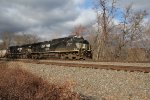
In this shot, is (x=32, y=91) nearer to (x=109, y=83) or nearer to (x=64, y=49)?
(x=109, y=83)

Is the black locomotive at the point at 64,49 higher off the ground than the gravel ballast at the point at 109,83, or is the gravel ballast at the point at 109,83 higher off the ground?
the black locomotive at the point at 64,49

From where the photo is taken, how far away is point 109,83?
10.9 metres

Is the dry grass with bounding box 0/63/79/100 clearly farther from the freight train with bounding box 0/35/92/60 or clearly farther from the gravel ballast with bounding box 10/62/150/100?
the freight train with bounding box 0/35/92/60

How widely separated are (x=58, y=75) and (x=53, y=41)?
17.4 meters

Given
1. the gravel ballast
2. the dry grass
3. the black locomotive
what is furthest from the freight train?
the dry grass

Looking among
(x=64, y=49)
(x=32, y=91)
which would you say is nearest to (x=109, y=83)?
(x=32, y=91)

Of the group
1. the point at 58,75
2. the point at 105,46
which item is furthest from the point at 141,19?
the point at 58,75

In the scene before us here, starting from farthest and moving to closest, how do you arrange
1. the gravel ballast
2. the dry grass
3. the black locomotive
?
the black locomotive → the gravel ballast → the dry grass

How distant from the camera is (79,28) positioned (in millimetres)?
72625

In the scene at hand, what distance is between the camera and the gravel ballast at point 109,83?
930cm

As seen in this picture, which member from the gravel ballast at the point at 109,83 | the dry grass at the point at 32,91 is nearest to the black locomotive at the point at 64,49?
the gravel ballast at the point at 109,83

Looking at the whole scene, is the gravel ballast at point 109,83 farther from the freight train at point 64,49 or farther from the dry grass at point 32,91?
the freight train at point 64,49

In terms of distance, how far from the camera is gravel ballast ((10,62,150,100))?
30.5 ft

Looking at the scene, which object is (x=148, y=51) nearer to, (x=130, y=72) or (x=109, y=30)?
(x=109, y=30)
